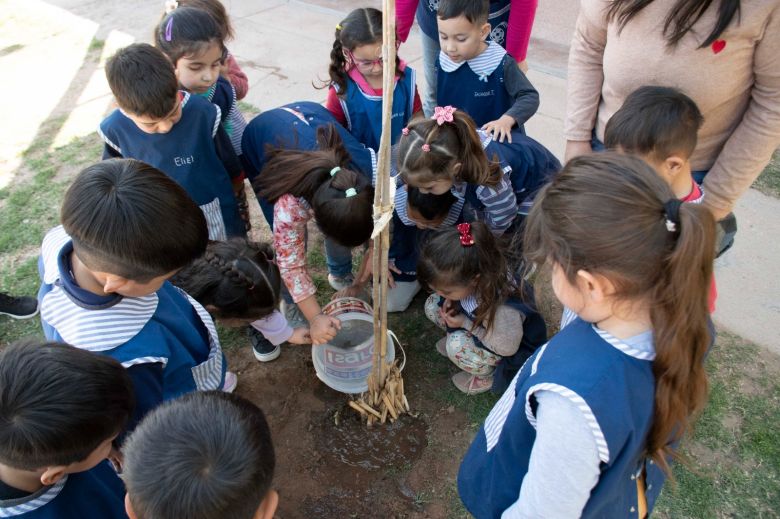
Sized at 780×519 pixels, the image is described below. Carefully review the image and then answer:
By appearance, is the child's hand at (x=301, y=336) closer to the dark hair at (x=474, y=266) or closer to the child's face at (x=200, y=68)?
the dark hair at (x=474, y=266)

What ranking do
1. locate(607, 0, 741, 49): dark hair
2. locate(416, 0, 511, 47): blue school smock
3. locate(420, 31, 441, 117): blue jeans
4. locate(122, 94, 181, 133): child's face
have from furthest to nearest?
locate(420, 31, 441, 117): blue jeans
locate(416, 0, 511, 47): blue school smock
locate(122, 94, 181, 133): child's face
locate(607, 0, 741, 49): dark hair

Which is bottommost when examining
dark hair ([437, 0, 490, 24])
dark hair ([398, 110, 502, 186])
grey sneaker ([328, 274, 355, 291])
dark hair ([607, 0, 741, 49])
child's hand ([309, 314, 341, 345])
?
grey sneaker ([328, 274, 355, 291])

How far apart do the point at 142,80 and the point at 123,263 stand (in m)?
0.93

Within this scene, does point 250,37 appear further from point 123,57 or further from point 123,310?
point 123,310

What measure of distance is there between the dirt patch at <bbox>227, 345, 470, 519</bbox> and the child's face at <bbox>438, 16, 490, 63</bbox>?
5.22 ft

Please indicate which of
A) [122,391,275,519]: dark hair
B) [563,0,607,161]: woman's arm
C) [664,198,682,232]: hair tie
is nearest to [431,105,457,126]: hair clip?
[563,0,607,161]: woman's arm

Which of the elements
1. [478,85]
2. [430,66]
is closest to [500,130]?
[478,85]

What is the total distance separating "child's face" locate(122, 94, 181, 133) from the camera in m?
2.05

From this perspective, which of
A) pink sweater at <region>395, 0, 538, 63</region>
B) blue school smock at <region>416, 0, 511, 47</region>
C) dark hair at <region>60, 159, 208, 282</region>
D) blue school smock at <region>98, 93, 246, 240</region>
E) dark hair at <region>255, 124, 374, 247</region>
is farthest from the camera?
blue school smock at <region>416, 0, 511, 47</region>

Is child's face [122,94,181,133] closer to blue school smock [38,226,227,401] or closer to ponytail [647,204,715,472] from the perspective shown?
blue school smock [38,226,227,401]

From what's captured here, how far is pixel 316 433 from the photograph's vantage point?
7.61ft

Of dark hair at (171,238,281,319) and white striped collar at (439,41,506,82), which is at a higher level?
white striped collar at (439,41,506,82)

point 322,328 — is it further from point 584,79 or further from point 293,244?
point 584,79

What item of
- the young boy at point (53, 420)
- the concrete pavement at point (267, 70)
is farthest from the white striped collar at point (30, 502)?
the concrete pavement at point (267, 70)
